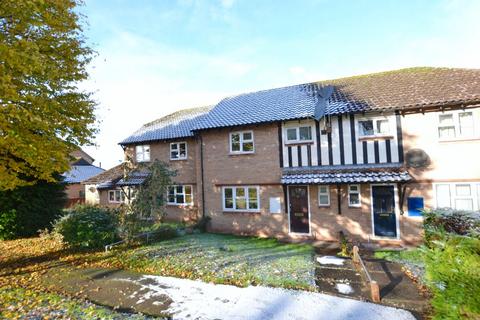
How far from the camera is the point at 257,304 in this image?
21.7ft

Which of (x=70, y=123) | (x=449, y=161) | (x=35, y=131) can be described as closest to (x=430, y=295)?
(x=449, y=161)

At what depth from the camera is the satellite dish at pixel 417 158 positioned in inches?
471

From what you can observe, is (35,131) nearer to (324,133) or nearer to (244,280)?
(244,280)

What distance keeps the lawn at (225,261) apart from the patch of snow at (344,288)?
2.35 ft

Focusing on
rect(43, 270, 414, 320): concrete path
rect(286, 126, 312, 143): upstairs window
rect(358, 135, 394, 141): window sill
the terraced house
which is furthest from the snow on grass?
rect(286, 126, 312, 143): upstairs window

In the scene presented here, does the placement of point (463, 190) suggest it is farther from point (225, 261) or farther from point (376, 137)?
point (225, 261)

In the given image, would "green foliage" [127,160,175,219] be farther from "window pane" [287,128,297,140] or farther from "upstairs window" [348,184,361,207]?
"upstairs window" [348,184,361,207]

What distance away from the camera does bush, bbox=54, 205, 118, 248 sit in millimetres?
12344

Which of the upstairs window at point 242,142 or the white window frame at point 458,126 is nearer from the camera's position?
the white window frame at point 458,126

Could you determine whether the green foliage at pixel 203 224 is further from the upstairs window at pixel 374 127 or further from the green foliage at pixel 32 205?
the upstairs window at pixel 374 127

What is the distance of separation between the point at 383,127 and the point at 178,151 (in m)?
12.9

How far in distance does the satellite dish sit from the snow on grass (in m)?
7.83

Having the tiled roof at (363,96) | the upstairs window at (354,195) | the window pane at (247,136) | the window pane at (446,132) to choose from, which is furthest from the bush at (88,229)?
the window pane at (446,132)

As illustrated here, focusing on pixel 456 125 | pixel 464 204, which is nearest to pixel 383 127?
pixel 456 125
